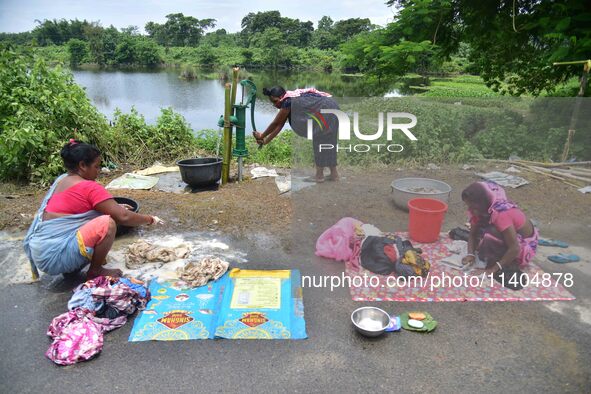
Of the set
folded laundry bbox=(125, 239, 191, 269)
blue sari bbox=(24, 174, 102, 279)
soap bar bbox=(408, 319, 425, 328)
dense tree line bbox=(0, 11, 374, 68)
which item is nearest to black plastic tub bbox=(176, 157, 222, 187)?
folded laundry bbox=(125, 239, 191, 269)

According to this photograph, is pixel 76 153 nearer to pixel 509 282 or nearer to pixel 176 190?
pixel 176 190

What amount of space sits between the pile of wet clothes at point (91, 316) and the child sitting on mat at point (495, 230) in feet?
7.80

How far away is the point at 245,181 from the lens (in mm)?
5453

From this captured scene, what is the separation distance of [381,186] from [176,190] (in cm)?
316

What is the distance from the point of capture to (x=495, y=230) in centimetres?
288

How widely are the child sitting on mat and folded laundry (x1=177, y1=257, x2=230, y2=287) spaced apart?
185 cm

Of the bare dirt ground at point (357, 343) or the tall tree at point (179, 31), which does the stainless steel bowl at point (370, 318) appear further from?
the tall tree at point (179, 31)

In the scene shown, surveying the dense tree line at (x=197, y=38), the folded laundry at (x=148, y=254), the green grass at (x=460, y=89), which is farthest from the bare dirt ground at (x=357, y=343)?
the dense tree line at (x=197, y=38)

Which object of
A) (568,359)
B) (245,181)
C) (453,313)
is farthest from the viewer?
(245,181)

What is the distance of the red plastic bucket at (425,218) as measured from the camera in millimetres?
2971

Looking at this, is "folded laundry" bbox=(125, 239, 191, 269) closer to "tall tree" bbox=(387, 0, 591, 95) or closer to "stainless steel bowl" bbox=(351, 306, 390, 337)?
"stainless steel bowl" bbox=(351, 306, 390, 337)

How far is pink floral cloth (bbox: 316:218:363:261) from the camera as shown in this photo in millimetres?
3090

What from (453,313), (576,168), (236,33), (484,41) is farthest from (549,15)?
(236,33)

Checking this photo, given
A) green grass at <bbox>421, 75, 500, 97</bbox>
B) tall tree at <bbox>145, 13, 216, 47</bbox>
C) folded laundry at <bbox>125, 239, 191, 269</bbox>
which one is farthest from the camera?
tall tree at <bbox>145, 13, 216, 47</bbox>
